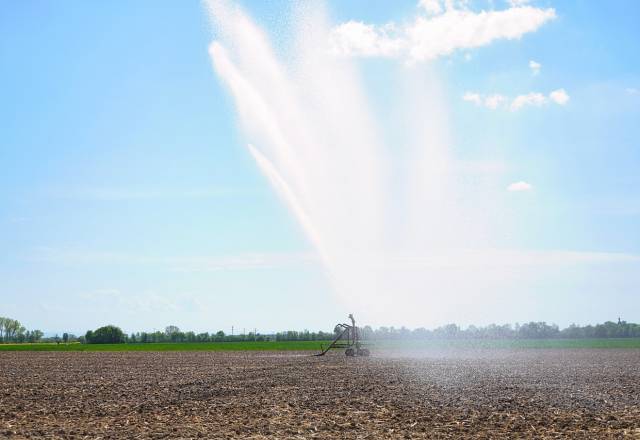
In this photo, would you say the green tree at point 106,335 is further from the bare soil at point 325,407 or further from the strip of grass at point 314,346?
the bare soil at point 325,407

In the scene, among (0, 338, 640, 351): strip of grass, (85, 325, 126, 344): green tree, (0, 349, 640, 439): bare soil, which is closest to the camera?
(0, 349, 640, 439): bare soil

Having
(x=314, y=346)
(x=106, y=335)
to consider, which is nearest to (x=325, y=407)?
(x=314, y=346)

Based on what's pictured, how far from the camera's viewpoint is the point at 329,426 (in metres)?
17.6

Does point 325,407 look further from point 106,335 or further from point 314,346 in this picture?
point 106,335

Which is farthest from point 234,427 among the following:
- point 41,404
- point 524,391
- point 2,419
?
point 524,391

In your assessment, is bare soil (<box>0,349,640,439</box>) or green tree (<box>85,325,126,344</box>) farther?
green tree (<box>85,325,126,344</box>)

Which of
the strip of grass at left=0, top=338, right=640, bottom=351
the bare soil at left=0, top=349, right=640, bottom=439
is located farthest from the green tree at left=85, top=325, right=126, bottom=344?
the bare soil at left=0, top=349, right=640, bottom=439

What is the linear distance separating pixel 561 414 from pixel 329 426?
23.0 ft

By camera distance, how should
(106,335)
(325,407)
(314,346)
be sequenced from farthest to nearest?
(106,335) → (314,346) → (325,407)

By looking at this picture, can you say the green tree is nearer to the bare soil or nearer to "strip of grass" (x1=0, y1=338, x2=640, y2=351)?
"strip of grass" (x1=0, y1=338, x2=640, y2=351)

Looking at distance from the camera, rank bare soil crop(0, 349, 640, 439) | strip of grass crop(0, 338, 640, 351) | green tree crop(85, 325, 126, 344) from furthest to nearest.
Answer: green tree crop(85, 325, 126, 344)
strip of grass crop(0, 338, 640, 351)
bare soil crop(0, 349, 640, 439)

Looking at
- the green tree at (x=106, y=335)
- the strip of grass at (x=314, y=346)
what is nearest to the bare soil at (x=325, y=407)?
the strip of grass at (x=314, y=346)

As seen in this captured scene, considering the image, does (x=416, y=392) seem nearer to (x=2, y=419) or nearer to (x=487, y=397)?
(x=487, y=397)

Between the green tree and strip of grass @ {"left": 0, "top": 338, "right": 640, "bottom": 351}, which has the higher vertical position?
the green tree
